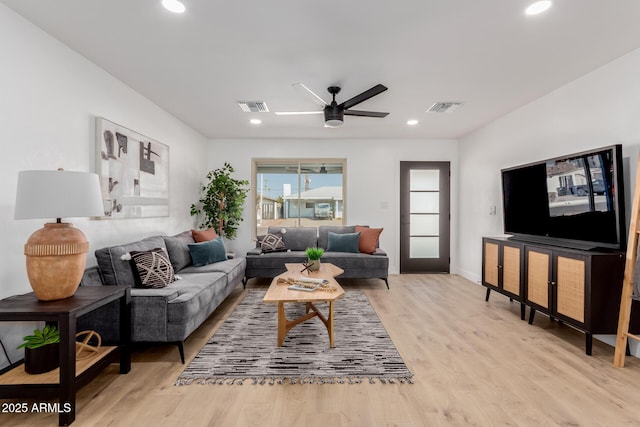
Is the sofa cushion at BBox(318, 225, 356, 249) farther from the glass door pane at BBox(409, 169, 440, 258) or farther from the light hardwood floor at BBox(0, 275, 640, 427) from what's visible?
the light hardwood floor at BBox(0, 275, 640, 427)

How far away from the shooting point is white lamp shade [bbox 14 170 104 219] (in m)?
1.78

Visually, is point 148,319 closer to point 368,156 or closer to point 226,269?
point 226,269

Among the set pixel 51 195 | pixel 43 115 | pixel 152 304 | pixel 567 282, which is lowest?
pixel 152 304

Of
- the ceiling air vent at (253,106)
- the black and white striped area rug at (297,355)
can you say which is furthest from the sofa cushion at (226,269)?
the ceiling air vent at (253,106)

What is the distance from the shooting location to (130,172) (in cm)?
334

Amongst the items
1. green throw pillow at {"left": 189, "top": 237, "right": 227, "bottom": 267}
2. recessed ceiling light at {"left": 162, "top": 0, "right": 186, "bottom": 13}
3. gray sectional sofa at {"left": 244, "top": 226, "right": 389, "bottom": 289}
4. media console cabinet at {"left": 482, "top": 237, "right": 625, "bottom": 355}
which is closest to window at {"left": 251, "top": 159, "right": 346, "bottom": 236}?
gray sectional sofa at {"left": 244, "top": 226, "right": 389, "bottom": 289}

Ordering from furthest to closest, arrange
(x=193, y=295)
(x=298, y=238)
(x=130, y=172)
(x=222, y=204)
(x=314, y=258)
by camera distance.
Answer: (x=298, y=238), (x=222, y=204), (x=314, y=258), (x=130, y=172), (x=193, y=295)

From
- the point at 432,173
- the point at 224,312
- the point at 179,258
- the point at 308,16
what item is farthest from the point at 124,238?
the point at 432,173

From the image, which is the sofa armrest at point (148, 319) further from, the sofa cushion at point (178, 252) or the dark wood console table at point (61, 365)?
the sofa cushion at point (178, 252)

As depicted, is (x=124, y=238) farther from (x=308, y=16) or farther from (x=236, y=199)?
(x=308, y=16)

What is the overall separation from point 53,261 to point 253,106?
275 cm

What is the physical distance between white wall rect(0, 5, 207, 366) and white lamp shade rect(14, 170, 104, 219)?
1.44 ft

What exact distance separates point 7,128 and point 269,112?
2675 millimetres

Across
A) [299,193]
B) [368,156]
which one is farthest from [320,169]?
[368,156]
